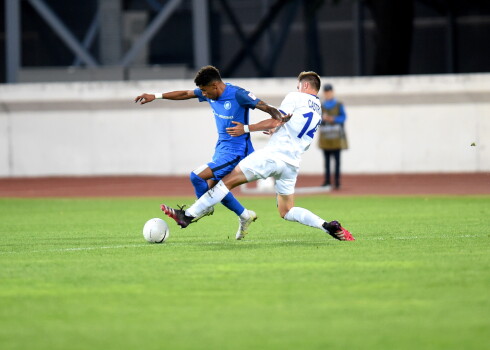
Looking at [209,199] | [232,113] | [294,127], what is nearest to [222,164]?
Result: [232,113]

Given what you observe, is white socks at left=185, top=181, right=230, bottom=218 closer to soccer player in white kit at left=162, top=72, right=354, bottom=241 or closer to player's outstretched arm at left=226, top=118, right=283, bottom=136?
soccer player in white kit at left=162, top=72, right=354, bottom=241

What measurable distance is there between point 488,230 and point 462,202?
576cm

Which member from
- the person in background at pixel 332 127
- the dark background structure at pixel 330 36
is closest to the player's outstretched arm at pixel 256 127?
the person in background at pixel 332 127

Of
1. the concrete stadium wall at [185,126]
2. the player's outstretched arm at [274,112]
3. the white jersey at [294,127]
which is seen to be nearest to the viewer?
the player's outstretched arm at [274,112]

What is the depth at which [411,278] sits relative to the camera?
916 centimetres

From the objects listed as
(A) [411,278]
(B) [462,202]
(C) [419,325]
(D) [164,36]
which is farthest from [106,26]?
(C) [419,325]

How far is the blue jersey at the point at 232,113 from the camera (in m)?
12.6

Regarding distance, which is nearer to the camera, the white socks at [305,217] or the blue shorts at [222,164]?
the white socks at [305,217]

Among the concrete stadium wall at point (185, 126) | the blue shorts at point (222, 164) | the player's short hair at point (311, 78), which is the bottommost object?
the concrete stadium wall at point (185, 126)

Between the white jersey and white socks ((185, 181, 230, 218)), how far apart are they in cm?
65

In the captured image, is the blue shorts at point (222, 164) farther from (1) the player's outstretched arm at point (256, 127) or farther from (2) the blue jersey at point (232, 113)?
(1) the player's outstretched arm at point (256, 127)

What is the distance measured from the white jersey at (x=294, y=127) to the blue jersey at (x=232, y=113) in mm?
454

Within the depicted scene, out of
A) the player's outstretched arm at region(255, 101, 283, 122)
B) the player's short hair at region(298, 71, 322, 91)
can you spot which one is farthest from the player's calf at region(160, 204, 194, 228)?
the player's short hair at region(298, 71, 322, 91)

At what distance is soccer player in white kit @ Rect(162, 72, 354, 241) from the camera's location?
39.9 feet
